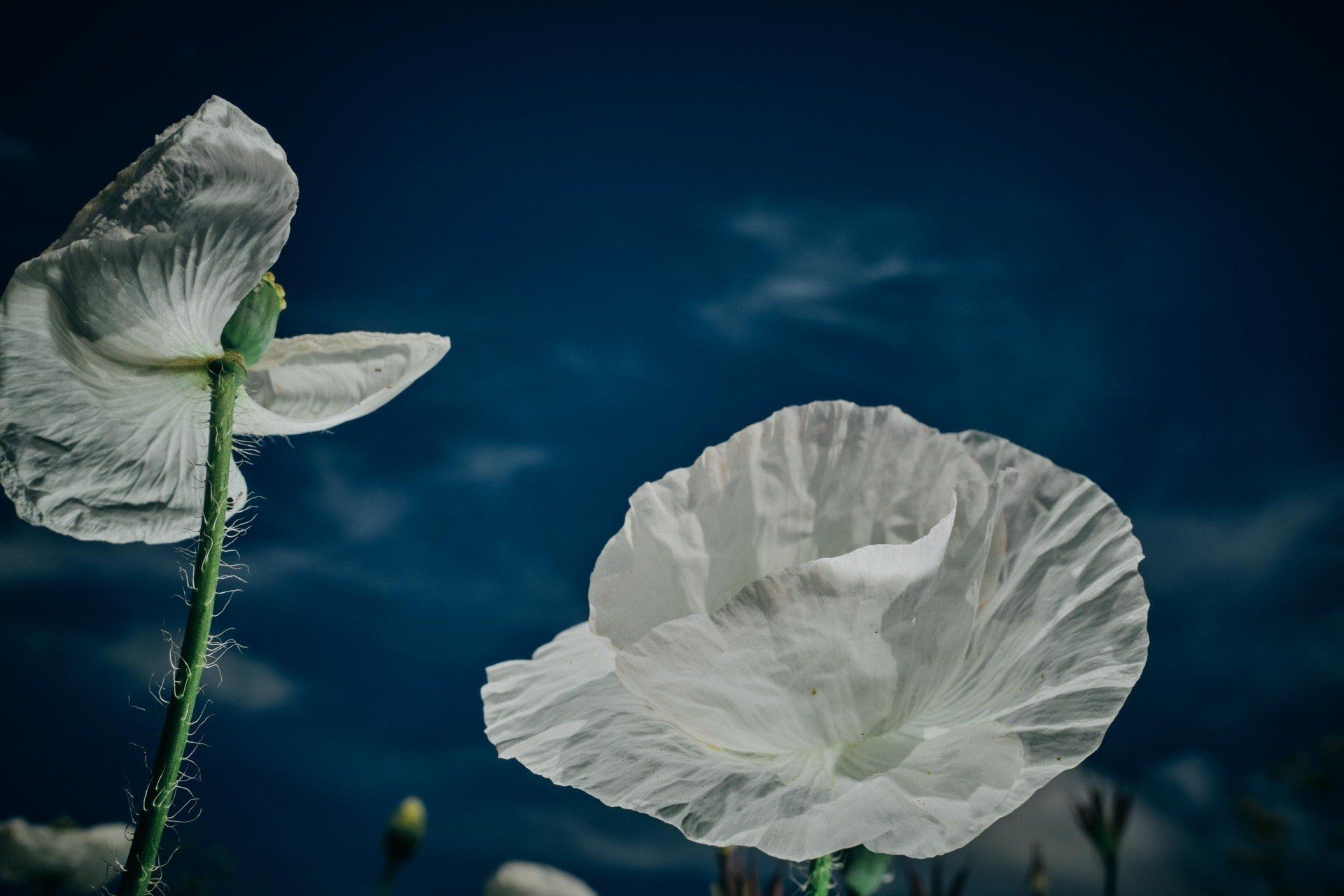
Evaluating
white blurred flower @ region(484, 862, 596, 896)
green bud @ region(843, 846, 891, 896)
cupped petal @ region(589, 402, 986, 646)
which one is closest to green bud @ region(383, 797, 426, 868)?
white blurred flower @ region(484, 862, 596, 896)

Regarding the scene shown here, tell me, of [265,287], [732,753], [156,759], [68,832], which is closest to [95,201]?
[265,287]

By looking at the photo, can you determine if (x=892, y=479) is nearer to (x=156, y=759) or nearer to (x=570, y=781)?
(x=570, y=781)

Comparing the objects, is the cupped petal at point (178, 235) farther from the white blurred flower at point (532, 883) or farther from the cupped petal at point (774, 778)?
the white blurred flower at point (532, 883)

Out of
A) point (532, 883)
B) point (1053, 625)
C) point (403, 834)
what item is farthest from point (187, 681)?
point (532, 883)

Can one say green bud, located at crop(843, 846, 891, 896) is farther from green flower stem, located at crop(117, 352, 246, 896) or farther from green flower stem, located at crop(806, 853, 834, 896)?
green flower stem, located at crop(117, 352, 246, 896)

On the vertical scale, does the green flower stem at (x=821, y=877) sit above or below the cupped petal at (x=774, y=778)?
below

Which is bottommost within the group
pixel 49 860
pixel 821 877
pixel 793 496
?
pixel 49 860

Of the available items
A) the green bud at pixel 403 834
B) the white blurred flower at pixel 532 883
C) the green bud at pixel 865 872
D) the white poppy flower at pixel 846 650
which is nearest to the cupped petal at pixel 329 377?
the white poppy flower at pixel 846 650

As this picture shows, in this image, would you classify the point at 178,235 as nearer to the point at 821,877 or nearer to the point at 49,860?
the point at 821,877
